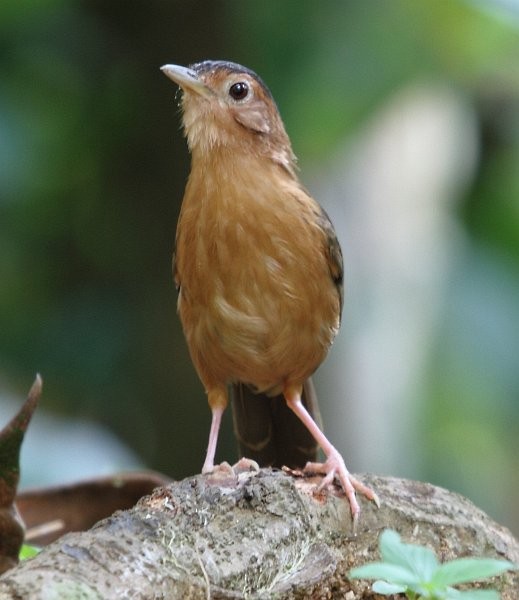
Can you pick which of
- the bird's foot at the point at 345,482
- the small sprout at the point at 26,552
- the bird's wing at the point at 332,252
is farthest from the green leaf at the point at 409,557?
the bird's wing at the point at 332,252

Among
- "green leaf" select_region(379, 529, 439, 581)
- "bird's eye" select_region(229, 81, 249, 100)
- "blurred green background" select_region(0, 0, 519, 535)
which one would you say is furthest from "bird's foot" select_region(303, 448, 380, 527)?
"blurred green background" select_region(0, 0, 519, 535)

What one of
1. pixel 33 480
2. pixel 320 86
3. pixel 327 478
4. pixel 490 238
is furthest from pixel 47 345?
pixel 327 478

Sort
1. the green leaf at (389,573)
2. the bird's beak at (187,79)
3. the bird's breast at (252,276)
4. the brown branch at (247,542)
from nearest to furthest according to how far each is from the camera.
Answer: the green leaf at (389,573)
the brown branch at (247,542)
the bird's breast at (252,276)
the bird's beak at (187,79)

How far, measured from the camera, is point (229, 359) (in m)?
3.88

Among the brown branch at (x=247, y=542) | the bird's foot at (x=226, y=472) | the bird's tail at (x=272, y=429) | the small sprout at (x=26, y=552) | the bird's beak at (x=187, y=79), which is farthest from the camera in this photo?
the bird's tail at (x=272, y=429)

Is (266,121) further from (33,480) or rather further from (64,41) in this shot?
(64,41)

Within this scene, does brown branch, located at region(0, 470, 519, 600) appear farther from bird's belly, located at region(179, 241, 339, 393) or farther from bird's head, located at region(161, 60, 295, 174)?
bird's head, located at region(161, 60, 295, 174)

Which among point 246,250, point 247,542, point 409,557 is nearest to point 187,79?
point 246,250

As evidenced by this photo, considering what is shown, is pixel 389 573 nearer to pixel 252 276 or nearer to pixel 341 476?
pixel 341 476

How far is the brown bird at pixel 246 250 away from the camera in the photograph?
3.70 m

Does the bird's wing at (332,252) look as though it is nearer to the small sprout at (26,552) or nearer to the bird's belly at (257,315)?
the bird's belly at (257,315)

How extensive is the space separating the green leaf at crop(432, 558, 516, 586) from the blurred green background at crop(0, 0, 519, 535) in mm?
4476

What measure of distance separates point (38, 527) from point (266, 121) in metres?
1.70

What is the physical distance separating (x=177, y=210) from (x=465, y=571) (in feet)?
16.0
